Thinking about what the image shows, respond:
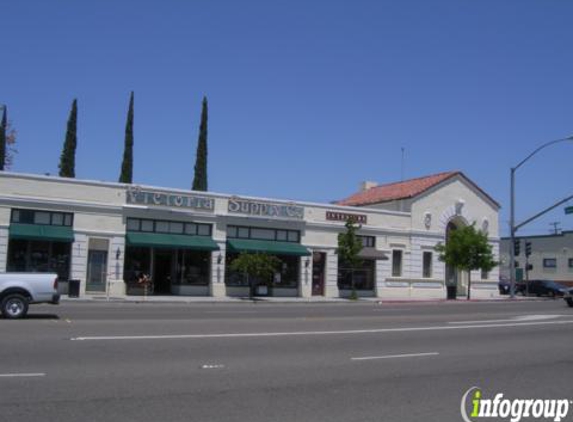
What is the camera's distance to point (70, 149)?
4931 cm

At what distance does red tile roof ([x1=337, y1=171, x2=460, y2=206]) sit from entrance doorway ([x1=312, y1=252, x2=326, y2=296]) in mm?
8183

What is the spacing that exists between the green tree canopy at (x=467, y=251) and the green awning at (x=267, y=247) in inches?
413

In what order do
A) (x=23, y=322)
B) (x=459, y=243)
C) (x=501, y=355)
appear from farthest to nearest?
(x=459, y=243) < (x=23, y=322) < (x=501, y=355)

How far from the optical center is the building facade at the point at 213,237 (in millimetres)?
31688

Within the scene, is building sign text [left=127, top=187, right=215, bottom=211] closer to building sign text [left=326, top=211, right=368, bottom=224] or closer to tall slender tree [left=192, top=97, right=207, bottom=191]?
building sign text [left=326, top=211, right=368, bottom=224]

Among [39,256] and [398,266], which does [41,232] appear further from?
[398,266]

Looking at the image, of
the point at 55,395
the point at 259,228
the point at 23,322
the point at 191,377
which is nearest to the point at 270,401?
the point at 191,377

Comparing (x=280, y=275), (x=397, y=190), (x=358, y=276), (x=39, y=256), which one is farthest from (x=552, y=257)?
(x=39, y=256)

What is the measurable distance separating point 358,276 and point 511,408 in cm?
3303

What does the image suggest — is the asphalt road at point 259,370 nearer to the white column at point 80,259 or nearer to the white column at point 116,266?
the white column at point 80,259

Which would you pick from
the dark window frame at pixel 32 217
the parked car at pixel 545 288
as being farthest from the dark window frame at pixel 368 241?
the parked car at pixel 545 288

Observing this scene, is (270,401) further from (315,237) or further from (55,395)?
(315,237)

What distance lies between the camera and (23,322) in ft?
55.3

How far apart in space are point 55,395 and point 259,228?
2969 cm
